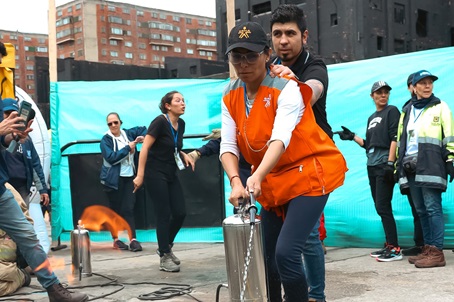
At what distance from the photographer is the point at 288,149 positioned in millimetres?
3367

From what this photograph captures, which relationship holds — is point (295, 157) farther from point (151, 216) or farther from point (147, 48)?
point (147, 48)

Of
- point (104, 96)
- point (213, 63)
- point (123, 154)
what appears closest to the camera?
point (123, 154)

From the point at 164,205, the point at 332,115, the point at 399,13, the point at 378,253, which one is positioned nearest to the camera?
the point at 164,205

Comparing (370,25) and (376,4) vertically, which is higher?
(376,4)

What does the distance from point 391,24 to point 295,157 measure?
113 ft

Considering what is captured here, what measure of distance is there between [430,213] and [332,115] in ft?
6.73

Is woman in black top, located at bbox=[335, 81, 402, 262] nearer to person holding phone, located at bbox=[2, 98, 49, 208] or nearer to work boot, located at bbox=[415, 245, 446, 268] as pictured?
work boot, located at bbox=[415, 245, 446, 268]

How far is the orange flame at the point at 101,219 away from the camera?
870 cm

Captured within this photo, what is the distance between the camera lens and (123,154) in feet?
27.2

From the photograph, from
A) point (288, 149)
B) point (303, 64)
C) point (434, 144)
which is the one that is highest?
point (303, 64)

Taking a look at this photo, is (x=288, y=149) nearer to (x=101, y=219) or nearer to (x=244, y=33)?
(x=244, y=33)

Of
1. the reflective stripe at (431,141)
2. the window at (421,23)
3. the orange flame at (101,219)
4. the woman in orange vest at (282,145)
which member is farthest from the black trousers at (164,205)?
the window at (421,23)

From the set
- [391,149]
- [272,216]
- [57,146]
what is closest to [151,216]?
[57,146]

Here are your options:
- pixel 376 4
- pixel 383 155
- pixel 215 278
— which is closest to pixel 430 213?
pixel 383 155
